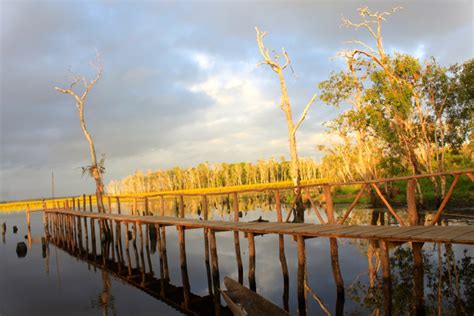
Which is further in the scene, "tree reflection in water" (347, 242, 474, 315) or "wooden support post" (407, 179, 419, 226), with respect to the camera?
"wooden support post" (407, 179, 419, 226)

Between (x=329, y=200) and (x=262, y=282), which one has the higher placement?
(x=329, y=200)

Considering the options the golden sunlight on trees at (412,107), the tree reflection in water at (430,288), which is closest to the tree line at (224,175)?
the golden sunlight on trees at (412,107)

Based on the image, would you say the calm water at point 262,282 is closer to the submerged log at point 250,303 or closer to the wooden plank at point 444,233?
the wooden plank at point 444,233

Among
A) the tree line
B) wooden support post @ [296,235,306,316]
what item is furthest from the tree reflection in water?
the tree line

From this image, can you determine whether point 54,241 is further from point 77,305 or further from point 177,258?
point 77,305

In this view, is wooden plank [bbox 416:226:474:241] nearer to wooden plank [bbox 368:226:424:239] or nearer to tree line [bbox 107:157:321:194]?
wooden plank [bbox 368:226:424:239]

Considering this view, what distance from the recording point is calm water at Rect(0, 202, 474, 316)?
10.2m

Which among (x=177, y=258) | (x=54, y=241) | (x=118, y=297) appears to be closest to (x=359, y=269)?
(x=118, y=297)

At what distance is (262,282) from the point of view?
1344 centimetres

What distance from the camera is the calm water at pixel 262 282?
10.2 meters

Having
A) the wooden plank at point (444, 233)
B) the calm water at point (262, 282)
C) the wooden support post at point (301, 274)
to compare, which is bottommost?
the calm water at point (262, 282)

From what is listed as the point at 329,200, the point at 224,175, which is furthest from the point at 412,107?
the point at 224,175

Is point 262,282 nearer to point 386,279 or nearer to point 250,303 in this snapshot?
point 386,279

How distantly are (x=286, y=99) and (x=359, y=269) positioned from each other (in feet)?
51.0
